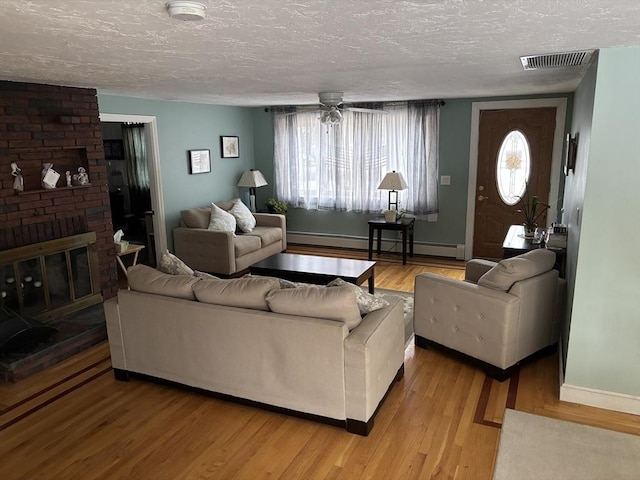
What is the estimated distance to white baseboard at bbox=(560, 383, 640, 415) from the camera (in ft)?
9.86

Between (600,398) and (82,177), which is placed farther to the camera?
(82,177)

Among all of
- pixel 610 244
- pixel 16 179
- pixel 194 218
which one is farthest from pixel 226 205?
pixel 610 244

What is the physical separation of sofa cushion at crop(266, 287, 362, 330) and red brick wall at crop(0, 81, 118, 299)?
8.60ft

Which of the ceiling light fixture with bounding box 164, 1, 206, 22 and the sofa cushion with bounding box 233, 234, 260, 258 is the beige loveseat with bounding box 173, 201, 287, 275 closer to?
the sofa cushion with bounding box 233, 234, 260, 258

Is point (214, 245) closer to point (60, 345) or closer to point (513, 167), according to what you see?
point (60, 345)

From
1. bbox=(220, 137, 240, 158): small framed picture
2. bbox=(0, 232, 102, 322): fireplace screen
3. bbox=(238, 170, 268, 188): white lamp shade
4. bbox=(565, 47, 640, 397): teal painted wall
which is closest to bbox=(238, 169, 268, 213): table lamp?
bbox=(238, 170, 268, 188): white lamp shade

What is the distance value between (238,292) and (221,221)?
337cm

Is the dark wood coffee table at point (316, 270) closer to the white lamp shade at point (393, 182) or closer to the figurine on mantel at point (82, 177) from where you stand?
the white lamp shade at point (393, 182)

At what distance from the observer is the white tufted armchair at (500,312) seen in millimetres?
3324

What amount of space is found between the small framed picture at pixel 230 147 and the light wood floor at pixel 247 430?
4234 mm

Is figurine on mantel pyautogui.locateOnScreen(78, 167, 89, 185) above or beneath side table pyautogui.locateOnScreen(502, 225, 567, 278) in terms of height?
above

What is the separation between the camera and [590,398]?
3.09 m

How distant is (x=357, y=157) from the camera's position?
23.4ft

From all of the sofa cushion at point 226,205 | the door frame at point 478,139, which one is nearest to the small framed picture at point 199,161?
the sofa cushion at point 226,205
